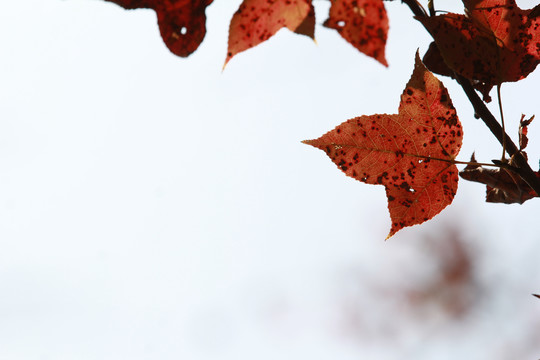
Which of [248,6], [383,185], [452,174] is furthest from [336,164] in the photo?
[248,6]

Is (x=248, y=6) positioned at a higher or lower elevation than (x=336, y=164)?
higher

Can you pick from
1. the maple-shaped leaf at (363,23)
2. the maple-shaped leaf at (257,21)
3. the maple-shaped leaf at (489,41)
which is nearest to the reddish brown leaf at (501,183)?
the maple-shaped leaf at (489,41)

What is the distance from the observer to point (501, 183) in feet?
2.60

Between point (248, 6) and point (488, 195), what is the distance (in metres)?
0.54

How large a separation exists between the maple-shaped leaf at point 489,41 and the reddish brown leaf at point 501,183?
138 millimetres

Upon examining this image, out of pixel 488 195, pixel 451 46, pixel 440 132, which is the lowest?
pixel 488 195

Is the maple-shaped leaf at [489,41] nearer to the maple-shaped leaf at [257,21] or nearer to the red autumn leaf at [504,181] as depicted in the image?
the red autumn leaf at [504,181]

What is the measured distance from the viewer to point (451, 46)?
696 mm

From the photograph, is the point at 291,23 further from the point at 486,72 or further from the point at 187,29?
the point at 486,72

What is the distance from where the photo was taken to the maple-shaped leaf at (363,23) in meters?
0.68

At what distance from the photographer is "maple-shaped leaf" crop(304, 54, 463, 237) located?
31.8 inches

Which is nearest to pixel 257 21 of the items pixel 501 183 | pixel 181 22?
pixel 181 22

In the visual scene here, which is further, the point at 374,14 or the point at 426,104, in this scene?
the point at 426,104

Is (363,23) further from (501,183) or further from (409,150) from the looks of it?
(501,183)
